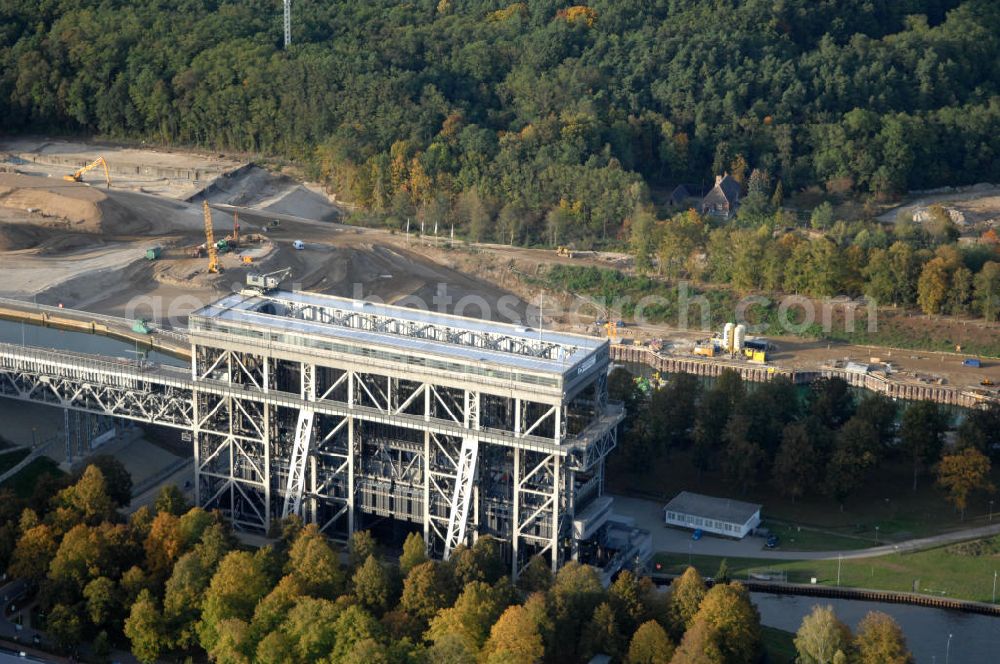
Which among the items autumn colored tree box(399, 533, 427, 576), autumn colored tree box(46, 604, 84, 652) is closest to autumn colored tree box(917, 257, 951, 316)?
autumn colored tree box(399, 533, 427, 576)

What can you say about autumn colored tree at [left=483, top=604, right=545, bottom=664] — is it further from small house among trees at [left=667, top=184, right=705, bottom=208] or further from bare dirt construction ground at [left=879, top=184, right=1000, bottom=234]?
bare dirt construction ground at [left=879, top=184, right=1000, bottom=234]

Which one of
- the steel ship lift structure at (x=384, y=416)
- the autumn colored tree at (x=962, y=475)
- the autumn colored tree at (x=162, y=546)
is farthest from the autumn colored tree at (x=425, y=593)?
the autumn colored tree at (x=962, y=475)

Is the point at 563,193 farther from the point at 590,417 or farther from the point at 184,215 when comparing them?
the point at 590,417

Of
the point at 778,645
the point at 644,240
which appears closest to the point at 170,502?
the point at 778,645

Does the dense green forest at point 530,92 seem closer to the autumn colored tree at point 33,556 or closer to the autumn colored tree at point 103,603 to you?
the autumn colored tree at point 33,556

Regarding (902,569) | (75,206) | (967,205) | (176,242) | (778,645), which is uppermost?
(75,206)

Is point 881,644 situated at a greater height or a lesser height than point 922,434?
lesser

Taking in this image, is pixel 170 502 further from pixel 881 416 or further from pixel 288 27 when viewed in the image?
Answer: pixel 288 27
